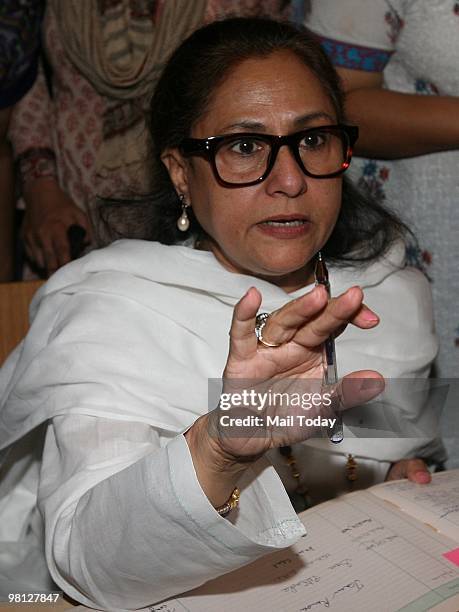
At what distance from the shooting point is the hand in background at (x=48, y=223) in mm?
2254

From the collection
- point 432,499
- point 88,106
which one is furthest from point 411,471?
point 88,106

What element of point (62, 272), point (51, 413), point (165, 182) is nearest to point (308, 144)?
point (165, 182)

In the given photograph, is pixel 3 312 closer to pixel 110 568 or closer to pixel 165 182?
pixel 165 182

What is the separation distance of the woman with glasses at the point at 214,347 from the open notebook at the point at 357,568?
65 mm

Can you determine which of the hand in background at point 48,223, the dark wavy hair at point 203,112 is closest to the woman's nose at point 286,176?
the dark wavy hair at point 203,112

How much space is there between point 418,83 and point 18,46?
106 cm

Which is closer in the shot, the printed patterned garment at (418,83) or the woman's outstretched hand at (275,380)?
the woman's outstretched hand at (275,380)

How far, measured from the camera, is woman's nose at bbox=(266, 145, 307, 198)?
1456 millimetres

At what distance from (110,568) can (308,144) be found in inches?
31.9

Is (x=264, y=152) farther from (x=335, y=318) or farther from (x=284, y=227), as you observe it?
(x=335, y=318)

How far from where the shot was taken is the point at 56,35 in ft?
7.88

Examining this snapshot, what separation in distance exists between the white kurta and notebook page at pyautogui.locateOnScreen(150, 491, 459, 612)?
64 millimetres

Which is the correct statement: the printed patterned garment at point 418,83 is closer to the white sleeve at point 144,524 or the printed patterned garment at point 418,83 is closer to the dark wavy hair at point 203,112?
the dark wavy hair at point 203,112

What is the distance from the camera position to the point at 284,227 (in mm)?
1481
